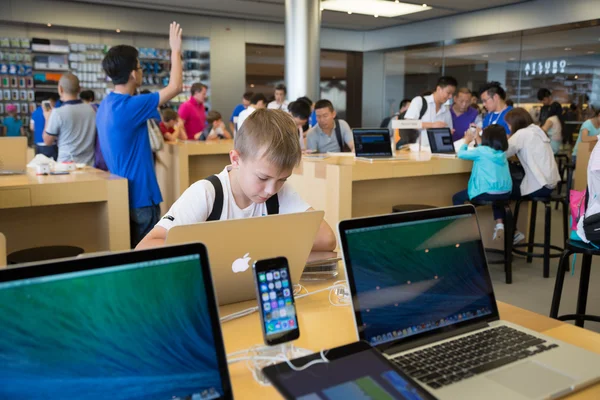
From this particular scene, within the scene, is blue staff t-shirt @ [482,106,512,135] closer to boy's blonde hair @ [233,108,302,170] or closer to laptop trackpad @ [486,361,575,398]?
boy's blonde hair @ [233,108,302,170]

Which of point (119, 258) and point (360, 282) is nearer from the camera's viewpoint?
point (119, 258)

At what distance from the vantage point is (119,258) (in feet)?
2.80

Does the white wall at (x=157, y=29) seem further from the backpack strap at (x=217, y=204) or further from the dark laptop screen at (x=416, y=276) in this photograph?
the dark laptop screen at (x=416, y=276)

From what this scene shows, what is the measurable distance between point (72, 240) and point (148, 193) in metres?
0.92

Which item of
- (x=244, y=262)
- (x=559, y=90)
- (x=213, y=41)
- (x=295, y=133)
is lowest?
(x=244, y=262)

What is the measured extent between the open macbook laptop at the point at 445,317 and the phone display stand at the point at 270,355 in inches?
6.1

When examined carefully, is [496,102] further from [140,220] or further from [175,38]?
[140,220]

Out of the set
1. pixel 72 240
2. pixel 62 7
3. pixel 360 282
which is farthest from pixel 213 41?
pixel 360 282

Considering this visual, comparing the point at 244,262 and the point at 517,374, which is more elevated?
the point at 244,262

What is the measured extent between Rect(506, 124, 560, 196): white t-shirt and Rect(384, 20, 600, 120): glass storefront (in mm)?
4841

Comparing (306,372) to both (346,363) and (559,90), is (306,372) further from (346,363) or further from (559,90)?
(559,90)

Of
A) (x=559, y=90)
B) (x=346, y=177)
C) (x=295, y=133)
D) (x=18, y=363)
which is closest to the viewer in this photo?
(x=18, y=363)

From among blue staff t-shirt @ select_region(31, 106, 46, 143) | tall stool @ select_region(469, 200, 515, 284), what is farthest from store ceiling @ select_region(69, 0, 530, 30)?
tall stool @ select_region(469, 200, 515, 284)

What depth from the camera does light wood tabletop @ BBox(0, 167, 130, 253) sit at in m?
2.93
